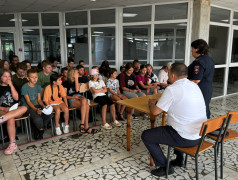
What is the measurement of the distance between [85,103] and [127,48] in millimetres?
3265

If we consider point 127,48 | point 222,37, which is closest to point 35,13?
point 127,48

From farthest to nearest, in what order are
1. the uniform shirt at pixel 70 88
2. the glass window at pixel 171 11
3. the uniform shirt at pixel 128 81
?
the glass window at pixel 171 11
the uniform shirt at pixel 128 81
the uniform shirt at pixel 70 88

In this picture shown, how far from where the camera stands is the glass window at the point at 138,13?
→ 5707 mm

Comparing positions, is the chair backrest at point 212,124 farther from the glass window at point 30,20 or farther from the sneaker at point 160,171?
the glass window at point 30,20

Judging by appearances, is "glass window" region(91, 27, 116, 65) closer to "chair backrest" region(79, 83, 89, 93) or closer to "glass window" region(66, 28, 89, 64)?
"glass window" region(66, 28, 89, 64)

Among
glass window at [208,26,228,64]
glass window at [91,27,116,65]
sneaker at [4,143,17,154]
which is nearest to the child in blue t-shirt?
sneaker at [4,143,17,154]

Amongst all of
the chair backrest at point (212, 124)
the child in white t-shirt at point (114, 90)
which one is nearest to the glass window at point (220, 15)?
the child in white t-shirt at point (114, 90)

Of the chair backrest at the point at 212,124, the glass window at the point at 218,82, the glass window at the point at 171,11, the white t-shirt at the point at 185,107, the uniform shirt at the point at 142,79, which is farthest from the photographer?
the glass window at the point at 218,82

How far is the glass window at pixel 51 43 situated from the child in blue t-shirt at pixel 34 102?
4.06 metres

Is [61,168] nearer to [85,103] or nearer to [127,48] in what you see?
[85,103]

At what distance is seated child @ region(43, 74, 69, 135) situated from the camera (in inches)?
137

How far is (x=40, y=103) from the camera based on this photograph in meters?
3.46

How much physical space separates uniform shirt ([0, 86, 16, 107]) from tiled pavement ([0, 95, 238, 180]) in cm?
69

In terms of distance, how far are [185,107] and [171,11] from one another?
170 inches
